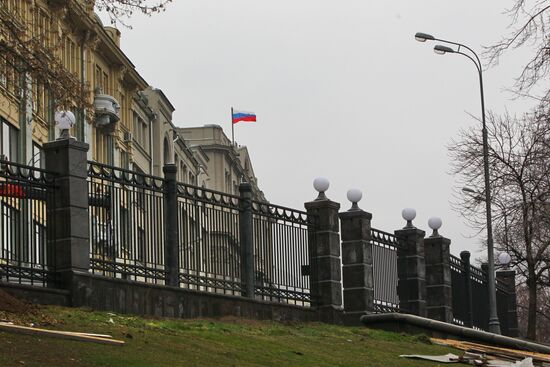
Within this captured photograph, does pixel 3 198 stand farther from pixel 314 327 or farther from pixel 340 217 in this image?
pixel 340 217

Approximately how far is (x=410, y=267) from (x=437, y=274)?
4.74ft

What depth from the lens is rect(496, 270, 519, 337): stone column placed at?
39778 millimetres

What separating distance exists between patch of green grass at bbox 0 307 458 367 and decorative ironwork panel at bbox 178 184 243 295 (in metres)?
1.06

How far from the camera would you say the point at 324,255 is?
26.7m

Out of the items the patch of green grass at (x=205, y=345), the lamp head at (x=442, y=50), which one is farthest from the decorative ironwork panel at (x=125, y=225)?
the lamp head at (x=442, y=50)

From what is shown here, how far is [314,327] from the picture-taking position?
2436 cm

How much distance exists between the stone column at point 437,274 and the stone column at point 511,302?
7956 mm

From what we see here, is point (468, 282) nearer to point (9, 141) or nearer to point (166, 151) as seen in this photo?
point (9, 141)

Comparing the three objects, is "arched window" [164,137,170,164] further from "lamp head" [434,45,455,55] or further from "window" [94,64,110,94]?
"lamp head" [434,45,455,55]

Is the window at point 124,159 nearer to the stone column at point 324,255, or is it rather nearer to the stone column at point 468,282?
the stone column at point 468,282

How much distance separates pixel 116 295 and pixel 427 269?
12968 millimetres

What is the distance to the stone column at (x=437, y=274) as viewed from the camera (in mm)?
31672

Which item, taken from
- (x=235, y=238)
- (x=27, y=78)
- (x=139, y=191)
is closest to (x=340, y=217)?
(x=235, y=238)

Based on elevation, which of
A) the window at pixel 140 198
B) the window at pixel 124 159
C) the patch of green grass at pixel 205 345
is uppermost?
the window at pixel 124 159
